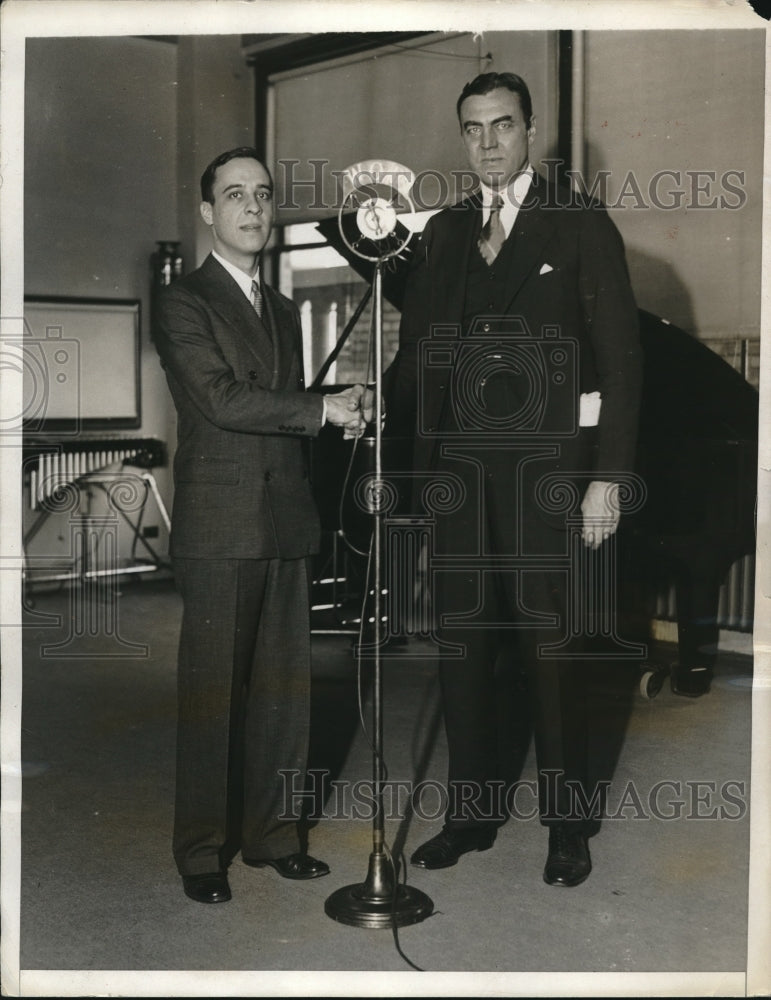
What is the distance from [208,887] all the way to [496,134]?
2094 millimetres

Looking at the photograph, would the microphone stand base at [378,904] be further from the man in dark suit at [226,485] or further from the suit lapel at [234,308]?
the suit lapel at [234,308]

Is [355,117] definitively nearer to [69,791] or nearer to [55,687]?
[55,687]

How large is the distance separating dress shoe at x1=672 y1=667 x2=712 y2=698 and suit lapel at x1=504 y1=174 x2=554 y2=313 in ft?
7.68

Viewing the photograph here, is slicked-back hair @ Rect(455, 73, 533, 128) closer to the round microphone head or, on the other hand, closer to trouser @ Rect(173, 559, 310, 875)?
the round microphone head

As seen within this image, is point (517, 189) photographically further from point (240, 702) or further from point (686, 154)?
point (686, 154)

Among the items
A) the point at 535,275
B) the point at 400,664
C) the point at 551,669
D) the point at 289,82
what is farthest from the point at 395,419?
the point at 289,82

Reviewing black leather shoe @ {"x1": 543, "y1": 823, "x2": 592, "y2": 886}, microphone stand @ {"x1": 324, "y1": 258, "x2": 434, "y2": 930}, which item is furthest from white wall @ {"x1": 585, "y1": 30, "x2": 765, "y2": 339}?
black leather shoe @ {"x1": 543, "y1": 823, "x2": 592, "y2": 886}

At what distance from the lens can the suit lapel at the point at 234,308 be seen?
2924 millimetres

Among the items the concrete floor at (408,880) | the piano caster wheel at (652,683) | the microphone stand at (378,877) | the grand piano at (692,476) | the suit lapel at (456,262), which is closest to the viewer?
the concrete floor at (408,880)

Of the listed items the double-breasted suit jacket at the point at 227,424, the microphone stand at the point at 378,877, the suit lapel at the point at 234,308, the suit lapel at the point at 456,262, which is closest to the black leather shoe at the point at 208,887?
the microphone stand at the point at 378,877

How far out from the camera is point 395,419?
3.38 m

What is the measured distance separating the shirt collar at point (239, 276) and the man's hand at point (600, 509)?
1.03 meters

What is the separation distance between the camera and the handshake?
2.81 metres

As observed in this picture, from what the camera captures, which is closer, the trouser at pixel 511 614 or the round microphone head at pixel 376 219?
the round microphone head at pixel 376 219
